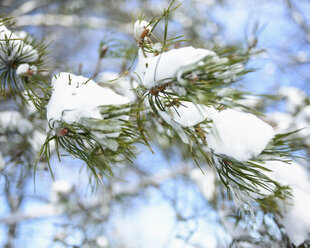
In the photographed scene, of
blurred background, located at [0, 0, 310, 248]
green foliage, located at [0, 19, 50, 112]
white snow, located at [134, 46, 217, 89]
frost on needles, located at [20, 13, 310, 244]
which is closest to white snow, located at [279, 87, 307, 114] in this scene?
blurred background, located at [0, 0, 310, 248]

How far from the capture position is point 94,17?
332 centimetres

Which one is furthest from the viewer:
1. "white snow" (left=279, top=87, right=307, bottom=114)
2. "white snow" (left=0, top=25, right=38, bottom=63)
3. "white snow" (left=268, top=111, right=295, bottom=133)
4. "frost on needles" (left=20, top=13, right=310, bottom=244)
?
"white snow" (left=279, top=87, right=307, bottom=114)

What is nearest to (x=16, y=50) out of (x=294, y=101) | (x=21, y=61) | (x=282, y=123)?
(x=21, y=61)

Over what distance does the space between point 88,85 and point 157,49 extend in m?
0.21

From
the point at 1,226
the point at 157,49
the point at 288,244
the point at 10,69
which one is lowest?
the point at 1,226

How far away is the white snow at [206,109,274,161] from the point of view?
16.9 inches

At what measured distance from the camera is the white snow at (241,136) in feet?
1.41

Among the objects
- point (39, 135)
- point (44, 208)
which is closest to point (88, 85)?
point (39, 135)

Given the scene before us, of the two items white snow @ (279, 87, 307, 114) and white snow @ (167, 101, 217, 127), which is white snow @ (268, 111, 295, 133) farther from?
white snow @ (167, 101, 217, 127)

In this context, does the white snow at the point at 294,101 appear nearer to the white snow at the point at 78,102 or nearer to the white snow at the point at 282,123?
the white snow at the point at 282,123

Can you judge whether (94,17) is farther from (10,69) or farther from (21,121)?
(10,69)

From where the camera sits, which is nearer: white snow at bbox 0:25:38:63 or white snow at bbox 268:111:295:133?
white snow at bbox 0:25:38:63

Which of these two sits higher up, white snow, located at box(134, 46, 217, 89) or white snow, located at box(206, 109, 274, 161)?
white snow, located at box(134, 46, 217, 89)

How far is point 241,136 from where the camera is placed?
435 mm
